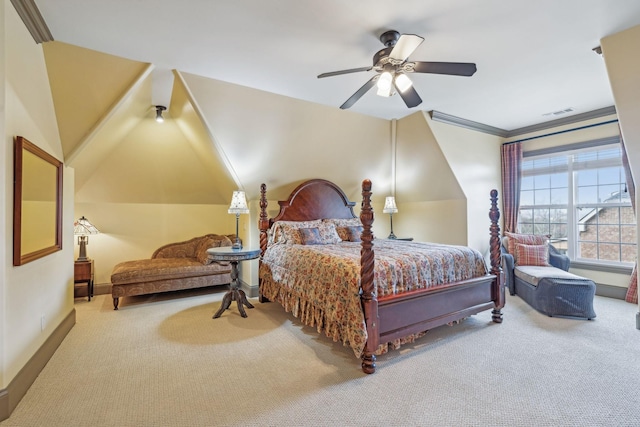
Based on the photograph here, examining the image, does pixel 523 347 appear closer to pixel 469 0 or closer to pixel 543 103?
pixel 469 0

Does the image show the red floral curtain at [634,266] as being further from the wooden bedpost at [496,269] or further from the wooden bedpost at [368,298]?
the wooden bedpost at [368,298]

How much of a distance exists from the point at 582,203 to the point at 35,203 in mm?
6851

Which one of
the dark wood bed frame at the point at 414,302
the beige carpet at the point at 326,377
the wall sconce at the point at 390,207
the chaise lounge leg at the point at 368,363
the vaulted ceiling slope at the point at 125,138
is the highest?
the vaulted ceiling slope at the point at 125,138

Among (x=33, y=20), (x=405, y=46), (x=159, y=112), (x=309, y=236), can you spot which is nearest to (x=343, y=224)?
(x=309, y=236)

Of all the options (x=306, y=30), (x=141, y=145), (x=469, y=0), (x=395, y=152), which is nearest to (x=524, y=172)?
(x=395, y=152)

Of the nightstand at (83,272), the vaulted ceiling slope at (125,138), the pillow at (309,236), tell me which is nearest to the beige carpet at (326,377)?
the nightstand at (83,272)

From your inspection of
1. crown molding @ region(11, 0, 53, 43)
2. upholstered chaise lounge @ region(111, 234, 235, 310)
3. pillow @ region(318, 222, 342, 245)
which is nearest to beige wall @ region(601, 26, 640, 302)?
pillow @ region(318, 222, 342, 245)

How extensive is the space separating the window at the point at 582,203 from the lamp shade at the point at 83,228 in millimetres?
7076

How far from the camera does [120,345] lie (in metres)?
2.81

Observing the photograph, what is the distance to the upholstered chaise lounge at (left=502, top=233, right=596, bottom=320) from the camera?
3.42 m

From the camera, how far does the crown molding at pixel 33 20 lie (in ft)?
6.98

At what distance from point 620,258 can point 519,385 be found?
3.71 metres

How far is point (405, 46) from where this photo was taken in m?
2.29

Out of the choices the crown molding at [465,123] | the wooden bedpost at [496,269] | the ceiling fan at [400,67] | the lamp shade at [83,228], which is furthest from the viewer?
the crown molding at [465,123]
